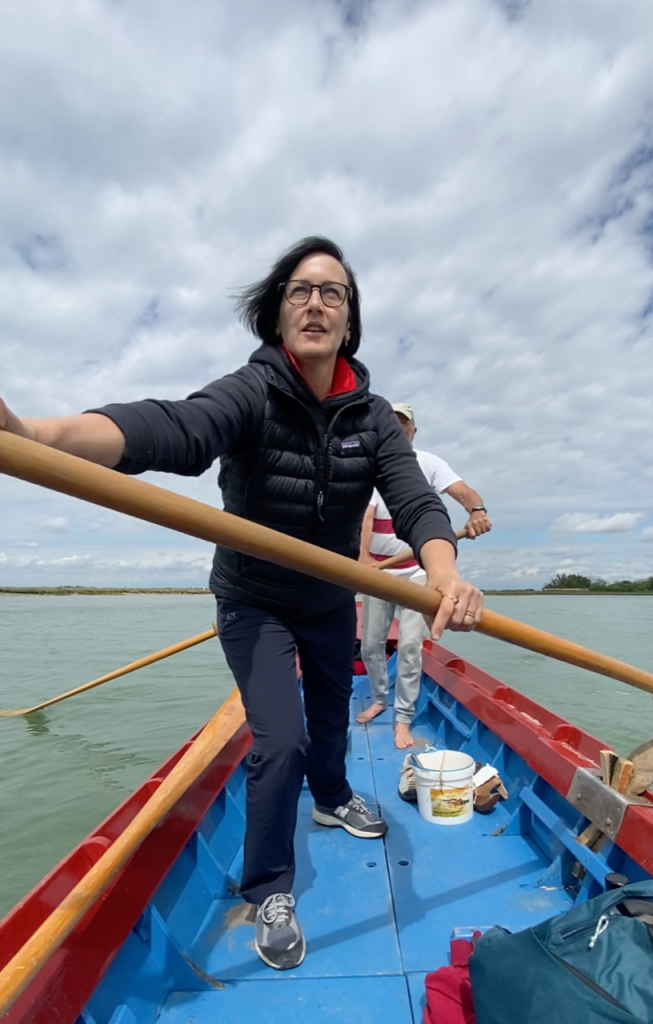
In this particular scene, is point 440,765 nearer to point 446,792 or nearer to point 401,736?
point 446,792

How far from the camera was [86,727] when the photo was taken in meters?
7.91

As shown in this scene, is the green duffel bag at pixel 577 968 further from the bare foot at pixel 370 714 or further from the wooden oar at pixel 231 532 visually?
the bare foot at pixel 370 714

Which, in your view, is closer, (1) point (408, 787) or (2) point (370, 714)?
(1) point (408, 787)

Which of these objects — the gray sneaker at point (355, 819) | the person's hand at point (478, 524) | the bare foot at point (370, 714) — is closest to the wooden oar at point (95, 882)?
the gray sneaker at point (355, 819)

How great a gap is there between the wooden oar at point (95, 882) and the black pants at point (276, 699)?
36 cm

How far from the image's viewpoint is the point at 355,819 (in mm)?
2859

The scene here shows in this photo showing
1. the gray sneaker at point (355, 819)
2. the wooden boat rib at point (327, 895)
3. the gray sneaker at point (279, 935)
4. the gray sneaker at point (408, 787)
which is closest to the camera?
the wooden boat rib at point (327, 895)

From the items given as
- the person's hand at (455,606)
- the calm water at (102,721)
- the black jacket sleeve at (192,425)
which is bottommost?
the calm water at (102,721)

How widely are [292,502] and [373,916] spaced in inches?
62.0

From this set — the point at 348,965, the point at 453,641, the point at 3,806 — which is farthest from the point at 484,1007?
the point at 453,641

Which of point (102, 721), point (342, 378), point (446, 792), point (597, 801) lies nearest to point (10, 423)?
point (342, 378)

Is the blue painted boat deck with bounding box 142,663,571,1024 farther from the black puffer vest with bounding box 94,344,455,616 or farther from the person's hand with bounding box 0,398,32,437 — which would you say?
the person's hand with bounding box 0,398,32,437

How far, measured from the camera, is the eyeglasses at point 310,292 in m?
2.16

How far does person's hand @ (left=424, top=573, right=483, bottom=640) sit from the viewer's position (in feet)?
Answer: 6.04
